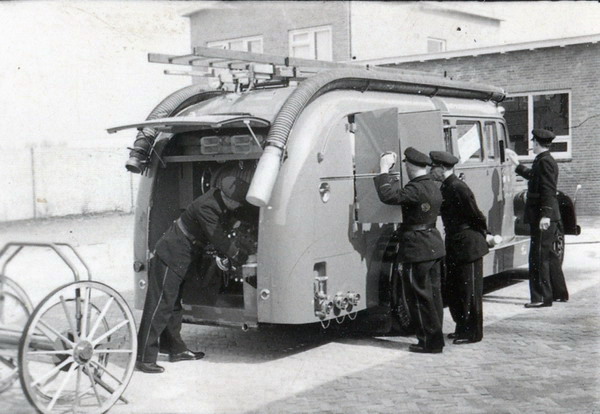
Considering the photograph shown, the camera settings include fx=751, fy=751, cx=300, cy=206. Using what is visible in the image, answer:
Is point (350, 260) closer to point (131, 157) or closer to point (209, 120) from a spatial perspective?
point (209, 120)

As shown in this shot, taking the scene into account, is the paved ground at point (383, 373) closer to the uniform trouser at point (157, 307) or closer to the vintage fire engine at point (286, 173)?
the uniform trouser at point (157, 307)

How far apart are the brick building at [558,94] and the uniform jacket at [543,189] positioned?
8.99 metres

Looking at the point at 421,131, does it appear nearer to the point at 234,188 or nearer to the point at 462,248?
the point at 462,248

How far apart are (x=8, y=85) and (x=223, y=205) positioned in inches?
83.7

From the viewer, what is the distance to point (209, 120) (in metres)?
6.57

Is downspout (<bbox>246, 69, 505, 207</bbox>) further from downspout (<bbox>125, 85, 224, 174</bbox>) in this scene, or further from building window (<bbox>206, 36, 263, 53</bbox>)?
building window (<bbox>206, 36, 263, 53</bbox>)

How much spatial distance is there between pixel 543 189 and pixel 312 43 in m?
18.3

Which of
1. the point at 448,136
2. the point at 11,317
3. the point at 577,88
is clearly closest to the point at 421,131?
the point at 448,136

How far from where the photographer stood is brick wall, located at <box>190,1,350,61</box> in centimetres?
2539

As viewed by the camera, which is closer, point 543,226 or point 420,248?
point 420,248

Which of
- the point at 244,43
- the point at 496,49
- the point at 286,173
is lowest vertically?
the point at 286,173

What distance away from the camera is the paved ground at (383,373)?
5691 mm

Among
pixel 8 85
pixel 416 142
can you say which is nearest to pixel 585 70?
pixel 416 142

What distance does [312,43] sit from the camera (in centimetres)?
2644
